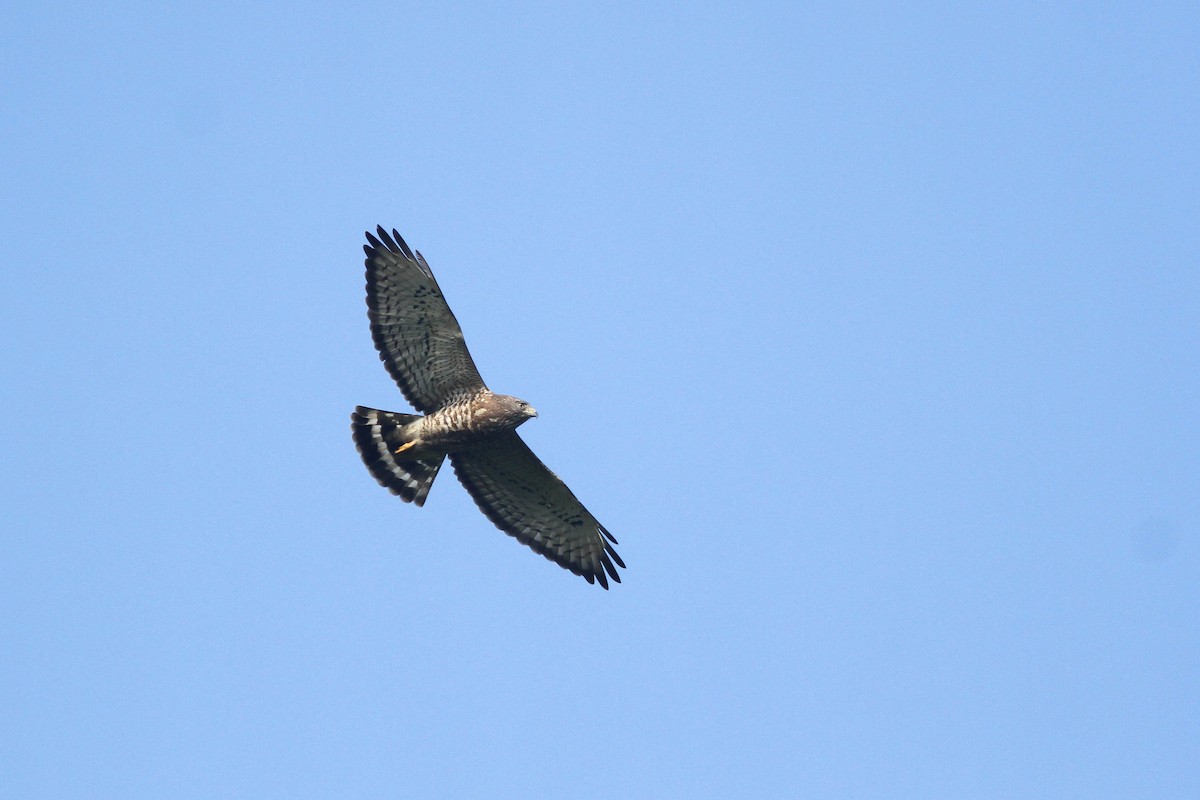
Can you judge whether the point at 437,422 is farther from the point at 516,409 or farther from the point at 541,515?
Answer: the point at 541,515

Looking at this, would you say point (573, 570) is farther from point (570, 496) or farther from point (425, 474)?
point (425, 474)

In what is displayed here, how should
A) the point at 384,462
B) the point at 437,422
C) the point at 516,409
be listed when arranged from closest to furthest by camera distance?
the point at 516,409
the point at 437,422
the point at 384,462

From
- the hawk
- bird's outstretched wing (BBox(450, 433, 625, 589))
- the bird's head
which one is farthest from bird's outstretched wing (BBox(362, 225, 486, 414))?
bird's outstretched wing (BBox(450, 433, 625, 589))

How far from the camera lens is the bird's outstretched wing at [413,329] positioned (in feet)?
52.3

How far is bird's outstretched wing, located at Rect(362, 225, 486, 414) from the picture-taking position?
1595 centimetres

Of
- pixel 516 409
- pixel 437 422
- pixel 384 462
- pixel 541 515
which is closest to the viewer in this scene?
pixel 516 409

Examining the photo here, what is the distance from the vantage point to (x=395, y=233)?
635 inches

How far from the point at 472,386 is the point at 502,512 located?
1806mm

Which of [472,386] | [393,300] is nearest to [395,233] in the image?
[393,300]

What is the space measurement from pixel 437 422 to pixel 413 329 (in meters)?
1.00

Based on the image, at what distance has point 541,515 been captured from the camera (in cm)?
1734

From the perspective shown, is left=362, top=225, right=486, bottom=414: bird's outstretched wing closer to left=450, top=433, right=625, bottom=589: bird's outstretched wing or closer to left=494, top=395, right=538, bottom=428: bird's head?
left=494, top=395, right=538, bottom=428: bird's head

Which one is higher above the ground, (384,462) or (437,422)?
(437,422)

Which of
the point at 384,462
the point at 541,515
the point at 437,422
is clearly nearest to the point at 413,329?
the point at 437,422
